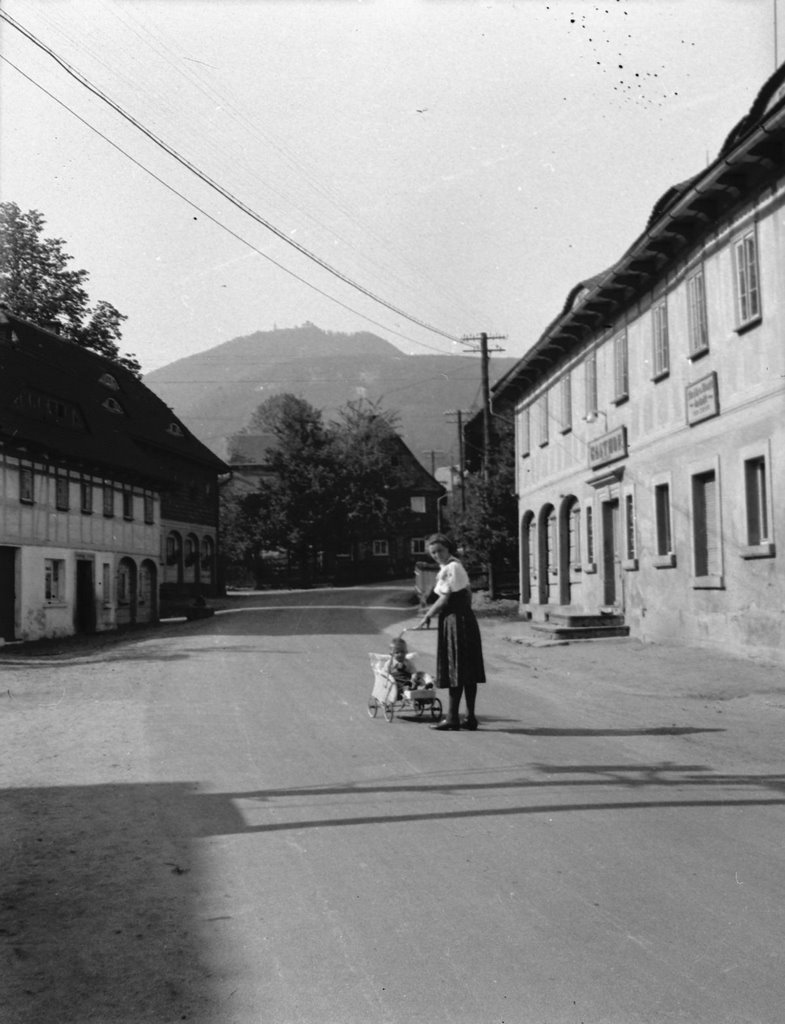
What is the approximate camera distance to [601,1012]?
12.0ft

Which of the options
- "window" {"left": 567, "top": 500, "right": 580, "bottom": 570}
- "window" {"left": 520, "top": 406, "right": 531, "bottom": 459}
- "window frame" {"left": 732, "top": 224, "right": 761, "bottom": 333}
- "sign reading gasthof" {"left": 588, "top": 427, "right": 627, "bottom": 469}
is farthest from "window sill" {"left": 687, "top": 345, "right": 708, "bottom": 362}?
"window" {"left": 520, "top": 406, "right": 531, "bottom": 459}

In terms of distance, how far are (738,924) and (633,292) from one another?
1894 cm

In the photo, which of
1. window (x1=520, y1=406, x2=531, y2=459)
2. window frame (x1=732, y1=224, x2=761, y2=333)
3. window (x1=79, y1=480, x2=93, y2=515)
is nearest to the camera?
window frame (x1=732, y1=224, x2=761, y2=333)

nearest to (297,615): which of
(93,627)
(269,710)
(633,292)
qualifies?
(93,627)

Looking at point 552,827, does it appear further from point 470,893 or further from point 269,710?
point 269,710

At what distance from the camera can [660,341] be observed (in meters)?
20.6

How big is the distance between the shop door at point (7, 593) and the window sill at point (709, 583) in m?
18.3

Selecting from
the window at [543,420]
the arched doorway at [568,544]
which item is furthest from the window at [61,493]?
the arched doorway at [568,544]

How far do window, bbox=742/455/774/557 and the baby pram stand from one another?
7.42m

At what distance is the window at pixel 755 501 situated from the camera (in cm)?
1645

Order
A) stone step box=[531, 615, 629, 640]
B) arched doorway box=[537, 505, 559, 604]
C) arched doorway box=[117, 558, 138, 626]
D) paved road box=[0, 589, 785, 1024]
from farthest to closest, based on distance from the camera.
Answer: arched doorway box=[117, 558, 138, 626], arched doorway box=[537, 505, 559, 604], stone step box=[531, 615, 629, 640], paved road box=[0, 589, 785, 1024]

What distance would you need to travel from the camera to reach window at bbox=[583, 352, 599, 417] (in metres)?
25.3

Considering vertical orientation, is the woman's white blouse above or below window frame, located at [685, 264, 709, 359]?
below

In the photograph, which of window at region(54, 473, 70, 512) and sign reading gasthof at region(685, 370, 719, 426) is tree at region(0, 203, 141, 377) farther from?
sign reading gasthof at region(685, 370, 719, 426)
